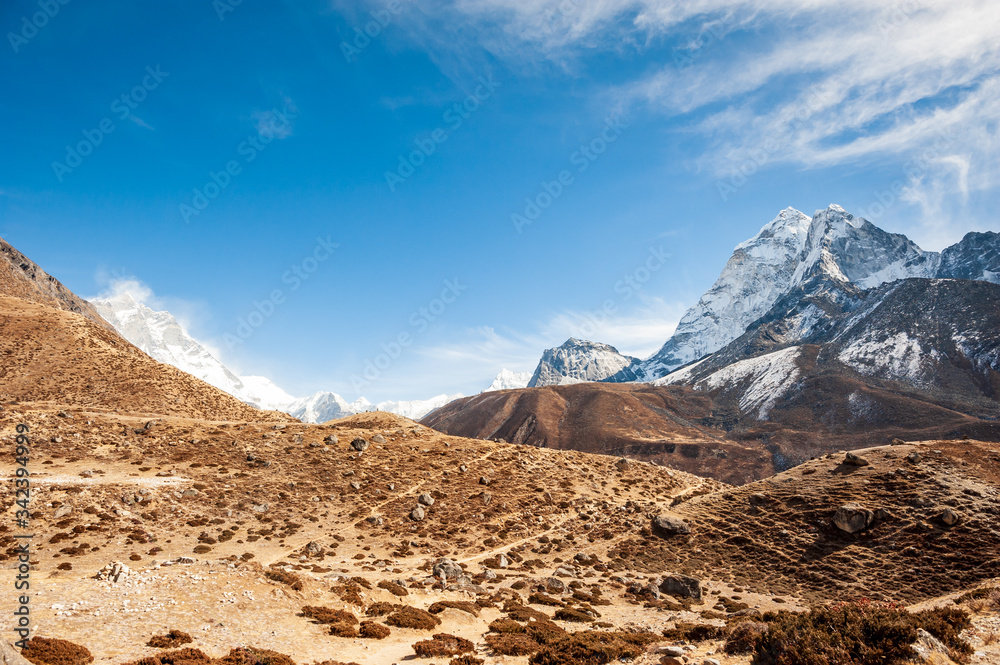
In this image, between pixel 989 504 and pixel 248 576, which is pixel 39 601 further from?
pixel 989 504

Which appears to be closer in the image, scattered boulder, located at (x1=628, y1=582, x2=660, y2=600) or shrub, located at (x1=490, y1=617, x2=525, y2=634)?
shrub, located at (x1=490, y1=617, x2=525, y2=634)

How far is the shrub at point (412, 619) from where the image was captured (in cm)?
2444

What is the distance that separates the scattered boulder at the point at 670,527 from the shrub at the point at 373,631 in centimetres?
3570

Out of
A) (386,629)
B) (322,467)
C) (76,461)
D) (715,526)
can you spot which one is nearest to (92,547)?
(76,461)

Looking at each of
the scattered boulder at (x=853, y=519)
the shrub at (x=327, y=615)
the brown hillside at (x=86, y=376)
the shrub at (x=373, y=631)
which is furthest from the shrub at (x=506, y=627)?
the brown hillside at (x=86, y=376)

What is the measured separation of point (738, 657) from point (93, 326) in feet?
434

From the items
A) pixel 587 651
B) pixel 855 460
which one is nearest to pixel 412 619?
pixel 587 651

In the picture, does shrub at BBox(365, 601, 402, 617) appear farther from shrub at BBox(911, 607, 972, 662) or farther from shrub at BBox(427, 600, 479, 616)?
shrub at BBox(911, 607, 972, 662)

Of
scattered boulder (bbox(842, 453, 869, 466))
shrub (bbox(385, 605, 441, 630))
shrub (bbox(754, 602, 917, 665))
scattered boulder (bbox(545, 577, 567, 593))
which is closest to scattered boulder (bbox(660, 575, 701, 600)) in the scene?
scattered boulder (bbox(545, 577, 567, 593))

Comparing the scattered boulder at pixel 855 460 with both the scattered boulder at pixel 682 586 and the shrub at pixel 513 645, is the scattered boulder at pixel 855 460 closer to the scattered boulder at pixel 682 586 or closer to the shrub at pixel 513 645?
the scattered boulder at pixel 682 586

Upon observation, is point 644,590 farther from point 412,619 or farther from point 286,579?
point 286,579

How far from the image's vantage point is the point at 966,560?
121 feet

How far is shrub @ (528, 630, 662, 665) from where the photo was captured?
19.3 meters

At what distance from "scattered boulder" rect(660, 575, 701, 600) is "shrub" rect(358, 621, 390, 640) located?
25.7 metres
